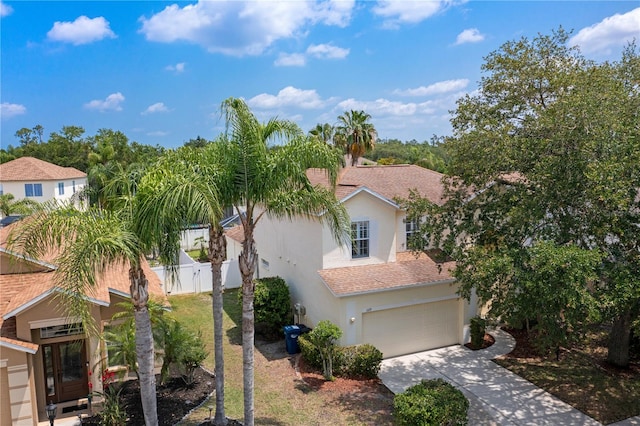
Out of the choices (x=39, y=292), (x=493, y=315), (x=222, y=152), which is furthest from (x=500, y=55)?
(x=39, y=292)

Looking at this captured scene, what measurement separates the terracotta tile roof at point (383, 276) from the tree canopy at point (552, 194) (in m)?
2.38

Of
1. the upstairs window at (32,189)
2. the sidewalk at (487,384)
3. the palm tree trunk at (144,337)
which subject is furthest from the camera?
the upstairs window at (32,189)

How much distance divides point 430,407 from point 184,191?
7614 mm

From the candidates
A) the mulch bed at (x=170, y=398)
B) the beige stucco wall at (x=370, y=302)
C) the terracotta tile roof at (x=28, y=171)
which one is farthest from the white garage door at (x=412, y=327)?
the terracotta tile roof at (x=28, y=171)

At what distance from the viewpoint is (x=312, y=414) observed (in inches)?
471

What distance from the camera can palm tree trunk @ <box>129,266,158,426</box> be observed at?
8.75 metres

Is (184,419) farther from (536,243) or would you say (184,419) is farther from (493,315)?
(536,243)

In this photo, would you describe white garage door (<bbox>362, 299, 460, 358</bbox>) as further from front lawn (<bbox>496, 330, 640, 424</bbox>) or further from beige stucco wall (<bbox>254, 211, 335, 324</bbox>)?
front lawn (<bbox>496, 330, 640, 424</bbox>)

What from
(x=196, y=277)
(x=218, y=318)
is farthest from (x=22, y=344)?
(x=196, y=277)

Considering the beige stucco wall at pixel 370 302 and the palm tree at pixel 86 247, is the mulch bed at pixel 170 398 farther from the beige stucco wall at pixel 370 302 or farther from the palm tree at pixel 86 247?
the beige stucco wall at pixel 370 302

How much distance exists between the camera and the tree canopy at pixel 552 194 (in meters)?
10.6

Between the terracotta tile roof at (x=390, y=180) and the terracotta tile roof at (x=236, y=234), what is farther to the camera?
the terracotta tile roof at (x=236, y=234)

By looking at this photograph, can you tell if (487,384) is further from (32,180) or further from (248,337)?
(32,180)

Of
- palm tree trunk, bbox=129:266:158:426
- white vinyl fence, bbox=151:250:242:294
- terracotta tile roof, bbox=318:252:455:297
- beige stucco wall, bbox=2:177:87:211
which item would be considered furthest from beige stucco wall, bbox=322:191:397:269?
beige stucco wall, bbox=2:177:87:211
